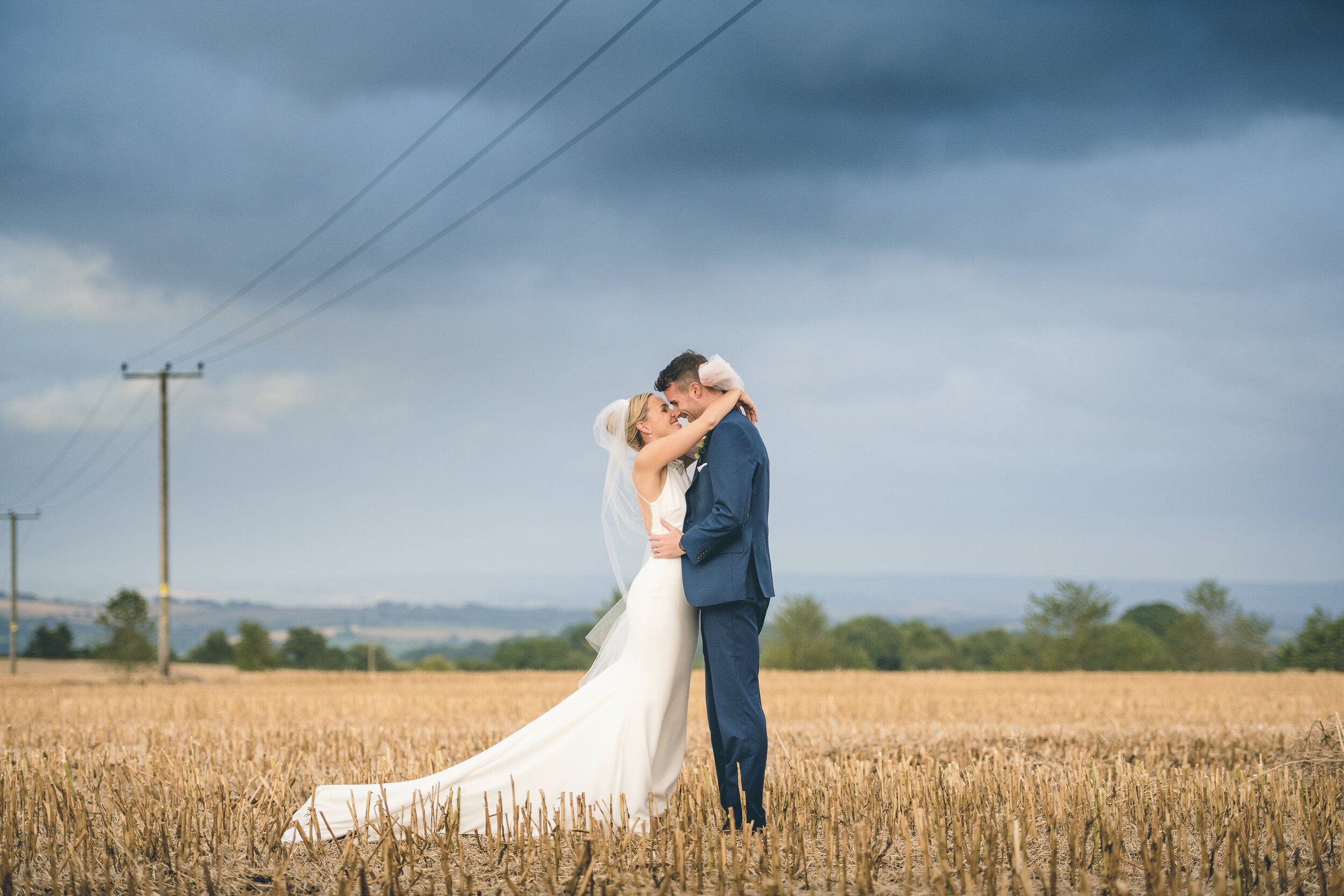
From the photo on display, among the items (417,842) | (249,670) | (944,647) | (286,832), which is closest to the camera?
(417,842)

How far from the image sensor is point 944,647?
7025cm

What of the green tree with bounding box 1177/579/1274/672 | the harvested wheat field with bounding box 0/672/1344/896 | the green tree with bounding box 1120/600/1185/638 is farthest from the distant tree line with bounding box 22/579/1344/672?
the harvested wheat field with bounding box 0/672/1344/896

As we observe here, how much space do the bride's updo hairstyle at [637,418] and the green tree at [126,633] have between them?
31.6 m

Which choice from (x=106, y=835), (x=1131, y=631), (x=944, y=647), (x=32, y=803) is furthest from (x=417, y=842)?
(x=944, y=647)

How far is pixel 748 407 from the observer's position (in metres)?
5.36

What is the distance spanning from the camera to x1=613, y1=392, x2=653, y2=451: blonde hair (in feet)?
17.9

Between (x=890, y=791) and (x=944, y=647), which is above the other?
(x=890, y=791)

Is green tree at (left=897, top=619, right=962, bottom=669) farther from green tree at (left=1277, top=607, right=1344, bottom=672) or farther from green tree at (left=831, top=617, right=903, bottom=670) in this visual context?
green tree at (left=1277, top=607, right=1344, bottom=672)

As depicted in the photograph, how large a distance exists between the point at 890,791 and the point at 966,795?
1.52 feet

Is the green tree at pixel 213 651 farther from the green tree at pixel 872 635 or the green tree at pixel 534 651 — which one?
the green tree at pixel 872 635

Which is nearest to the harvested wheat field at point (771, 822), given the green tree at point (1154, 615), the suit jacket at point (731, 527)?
the suit jacket at point (731, 527)

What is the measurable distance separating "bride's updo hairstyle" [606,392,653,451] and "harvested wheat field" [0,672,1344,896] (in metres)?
2.02

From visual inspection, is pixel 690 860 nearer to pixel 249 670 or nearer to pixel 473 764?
pixel 473 764

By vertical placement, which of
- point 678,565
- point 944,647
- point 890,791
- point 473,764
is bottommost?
point 944,647
